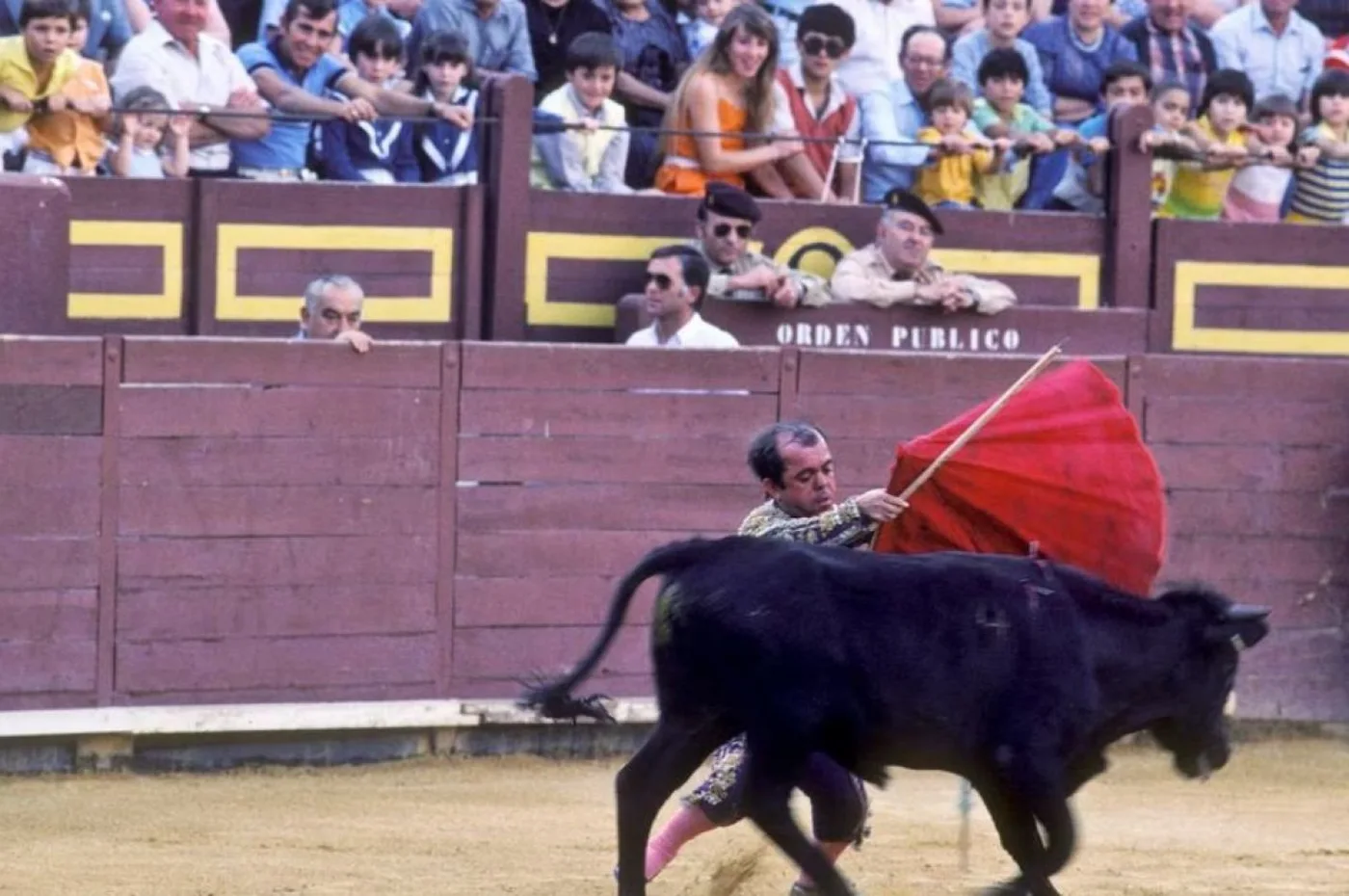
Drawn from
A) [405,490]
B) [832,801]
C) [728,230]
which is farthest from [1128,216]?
[832,801]

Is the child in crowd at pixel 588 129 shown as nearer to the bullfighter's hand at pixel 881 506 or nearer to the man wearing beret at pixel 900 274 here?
the man wearing beret at pixel 900 274

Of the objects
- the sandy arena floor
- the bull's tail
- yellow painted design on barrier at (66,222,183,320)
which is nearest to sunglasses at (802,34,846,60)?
yellow painted design on barrier at (66,222,183,320)

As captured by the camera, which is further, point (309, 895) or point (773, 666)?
point (309, 895)

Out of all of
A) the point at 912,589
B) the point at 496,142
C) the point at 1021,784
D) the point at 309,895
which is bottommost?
the point at 309,895

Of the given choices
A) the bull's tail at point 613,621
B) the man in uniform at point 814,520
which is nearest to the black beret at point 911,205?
the man in uniform at point 814,520

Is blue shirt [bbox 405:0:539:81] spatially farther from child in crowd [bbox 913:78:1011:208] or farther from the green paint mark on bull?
the green paint mark on bull

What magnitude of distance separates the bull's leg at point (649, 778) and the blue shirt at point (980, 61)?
5217 mm

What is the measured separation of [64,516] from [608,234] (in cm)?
232

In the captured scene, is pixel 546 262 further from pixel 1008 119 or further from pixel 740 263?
pixel 1008 119

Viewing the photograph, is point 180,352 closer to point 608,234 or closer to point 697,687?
point 608,234

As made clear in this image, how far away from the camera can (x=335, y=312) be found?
336 inches

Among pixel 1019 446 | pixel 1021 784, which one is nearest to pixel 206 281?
pixel 1019 446

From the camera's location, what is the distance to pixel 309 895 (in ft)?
Answer: 20.9

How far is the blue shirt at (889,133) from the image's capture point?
1000 centimetres
